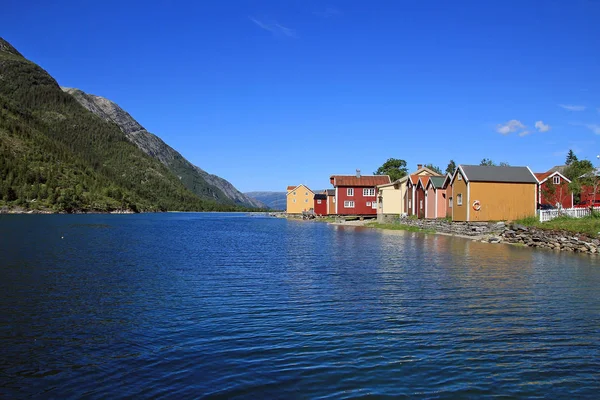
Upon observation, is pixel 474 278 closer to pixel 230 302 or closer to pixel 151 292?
pixel 230 302

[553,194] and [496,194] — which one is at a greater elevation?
[553,194]

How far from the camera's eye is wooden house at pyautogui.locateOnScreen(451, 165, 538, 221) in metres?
51.0

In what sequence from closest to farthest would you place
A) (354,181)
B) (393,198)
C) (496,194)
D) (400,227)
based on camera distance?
(496,194) < (400,227) < (393,198) < (354,181)

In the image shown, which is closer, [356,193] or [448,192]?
[448,192]

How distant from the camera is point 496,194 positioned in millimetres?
51375

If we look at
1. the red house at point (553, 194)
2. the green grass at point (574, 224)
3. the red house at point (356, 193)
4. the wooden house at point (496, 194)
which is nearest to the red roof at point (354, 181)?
the red house at point (356, 193)

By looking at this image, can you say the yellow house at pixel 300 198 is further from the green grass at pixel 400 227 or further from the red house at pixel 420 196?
the red house at pixel 420 196

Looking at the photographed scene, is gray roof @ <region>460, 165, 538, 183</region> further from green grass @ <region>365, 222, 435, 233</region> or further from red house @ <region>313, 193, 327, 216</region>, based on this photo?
red house @ <region>313, 193, 327, 216</region>

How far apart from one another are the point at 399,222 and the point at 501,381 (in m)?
62.0

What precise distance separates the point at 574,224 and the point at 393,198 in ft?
145

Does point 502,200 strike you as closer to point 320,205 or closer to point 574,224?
point 574,224

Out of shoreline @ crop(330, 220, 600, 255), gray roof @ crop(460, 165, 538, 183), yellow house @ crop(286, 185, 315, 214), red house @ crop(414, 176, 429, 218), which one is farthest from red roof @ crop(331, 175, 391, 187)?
gray roof @ crop(460, 165, 538, 183)

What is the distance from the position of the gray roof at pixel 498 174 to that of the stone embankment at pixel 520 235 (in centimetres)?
479

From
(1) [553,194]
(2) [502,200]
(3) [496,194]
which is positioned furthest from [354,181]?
(2) [502,200]
